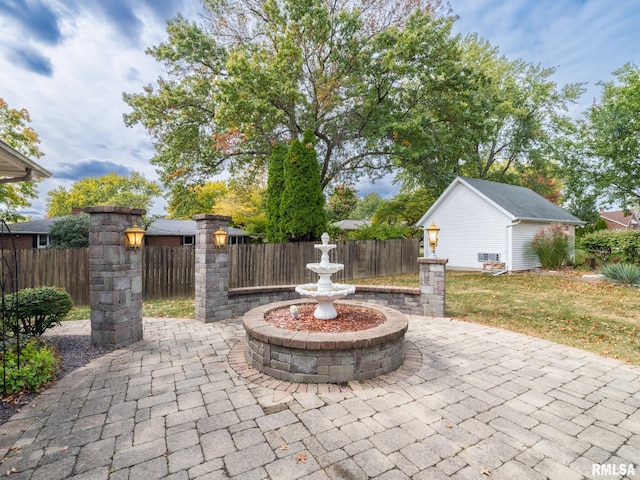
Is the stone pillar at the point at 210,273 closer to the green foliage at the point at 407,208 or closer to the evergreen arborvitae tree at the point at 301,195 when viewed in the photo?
the evergreen arborvitae tree at the point at 301,195

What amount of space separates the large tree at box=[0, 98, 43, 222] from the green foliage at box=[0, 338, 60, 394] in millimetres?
16413

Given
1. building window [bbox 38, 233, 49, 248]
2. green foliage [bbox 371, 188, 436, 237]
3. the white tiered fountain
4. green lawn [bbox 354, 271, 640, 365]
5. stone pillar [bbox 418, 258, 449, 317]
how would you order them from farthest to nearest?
green foliage [bbox 371, 188, 436, 237] → building window [bbox 38, 233, 49, 248] → stone pillar [bbox 418, 258, 449, 317] → green lawn [bbox 354, 271, 640, 365] → the white tiered fountain

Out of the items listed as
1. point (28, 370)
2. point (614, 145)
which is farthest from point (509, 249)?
point (28, 370)

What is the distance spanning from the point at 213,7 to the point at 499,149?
19807 mm

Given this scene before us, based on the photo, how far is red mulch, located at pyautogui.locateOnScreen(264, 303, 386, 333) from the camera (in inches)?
171

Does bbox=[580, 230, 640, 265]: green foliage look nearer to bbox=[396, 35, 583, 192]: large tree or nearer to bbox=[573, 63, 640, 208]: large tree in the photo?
bbox=[396, 35, 583, 192]: large tree

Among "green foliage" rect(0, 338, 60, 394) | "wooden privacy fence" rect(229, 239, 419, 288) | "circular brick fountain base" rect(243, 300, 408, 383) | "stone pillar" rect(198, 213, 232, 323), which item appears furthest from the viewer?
"wooden privacy fence" rect(229, 239, 419, 288)

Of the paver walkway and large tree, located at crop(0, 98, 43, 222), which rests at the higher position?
large tree, located at crop(0, 98, 43, 222)

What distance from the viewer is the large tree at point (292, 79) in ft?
37.3

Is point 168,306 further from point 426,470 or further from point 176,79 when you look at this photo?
point 176,79

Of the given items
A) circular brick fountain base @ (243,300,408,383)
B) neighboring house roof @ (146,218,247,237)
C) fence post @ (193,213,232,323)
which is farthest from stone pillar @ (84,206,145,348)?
neighboring house roof @ (146,218,247,237)

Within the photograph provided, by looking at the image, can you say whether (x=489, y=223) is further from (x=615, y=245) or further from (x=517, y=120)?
(x=517, y=120)

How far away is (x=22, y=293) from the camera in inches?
179

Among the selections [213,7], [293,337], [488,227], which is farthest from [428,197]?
[293,337]
